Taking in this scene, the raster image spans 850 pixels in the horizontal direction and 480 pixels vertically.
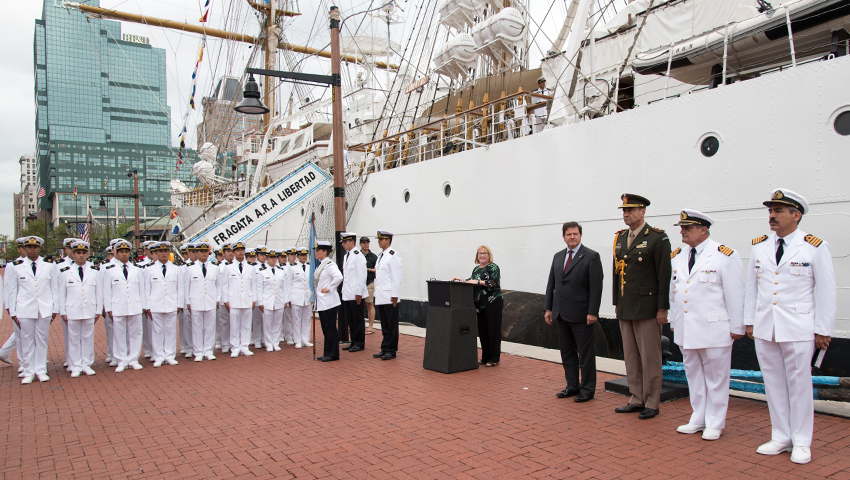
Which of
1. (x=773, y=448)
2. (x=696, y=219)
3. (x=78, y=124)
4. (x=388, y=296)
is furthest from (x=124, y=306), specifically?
(x=78, y=124)

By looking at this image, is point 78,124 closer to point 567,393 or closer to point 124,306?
point 124,306

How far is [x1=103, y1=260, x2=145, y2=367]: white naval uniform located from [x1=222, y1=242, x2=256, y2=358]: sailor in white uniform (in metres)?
1.29

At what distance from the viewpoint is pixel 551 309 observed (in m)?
5.82

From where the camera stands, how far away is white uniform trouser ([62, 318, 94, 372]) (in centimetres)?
734

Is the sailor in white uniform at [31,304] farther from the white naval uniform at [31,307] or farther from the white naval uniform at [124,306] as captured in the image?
the white naval uniform at [124,306]

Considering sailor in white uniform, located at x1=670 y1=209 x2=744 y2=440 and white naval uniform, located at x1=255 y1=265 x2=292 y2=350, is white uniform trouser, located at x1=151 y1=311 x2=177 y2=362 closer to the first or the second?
white naval uniform, located at x1=255 y1=265 x2=292 y2=350

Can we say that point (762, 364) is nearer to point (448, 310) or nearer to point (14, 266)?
point (448, 310)

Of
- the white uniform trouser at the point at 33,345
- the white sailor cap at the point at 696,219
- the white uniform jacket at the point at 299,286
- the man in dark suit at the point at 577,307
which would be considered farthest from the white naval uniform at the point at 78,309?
the white sailor cap at the point at 696,219

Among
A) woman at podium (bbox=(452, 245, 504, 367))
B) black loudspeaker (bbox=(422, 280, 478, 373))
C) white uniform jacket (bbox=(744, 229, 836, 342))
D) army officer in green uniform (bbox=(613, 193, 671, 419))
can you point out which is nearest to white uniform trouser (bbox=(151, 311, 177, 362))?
black loudspeaker (bbox=(422, 280, 478, 373))

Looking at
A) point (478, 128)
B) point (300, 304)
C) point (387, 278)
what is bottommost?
point (300, 304)

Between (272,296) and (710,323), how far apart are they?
6.96 meters

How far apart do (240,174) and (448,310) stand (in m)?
25.4

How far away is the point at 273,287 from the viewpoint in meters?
9.21

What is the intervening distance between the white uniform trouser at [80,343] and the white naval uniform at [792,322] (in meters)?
8.03
